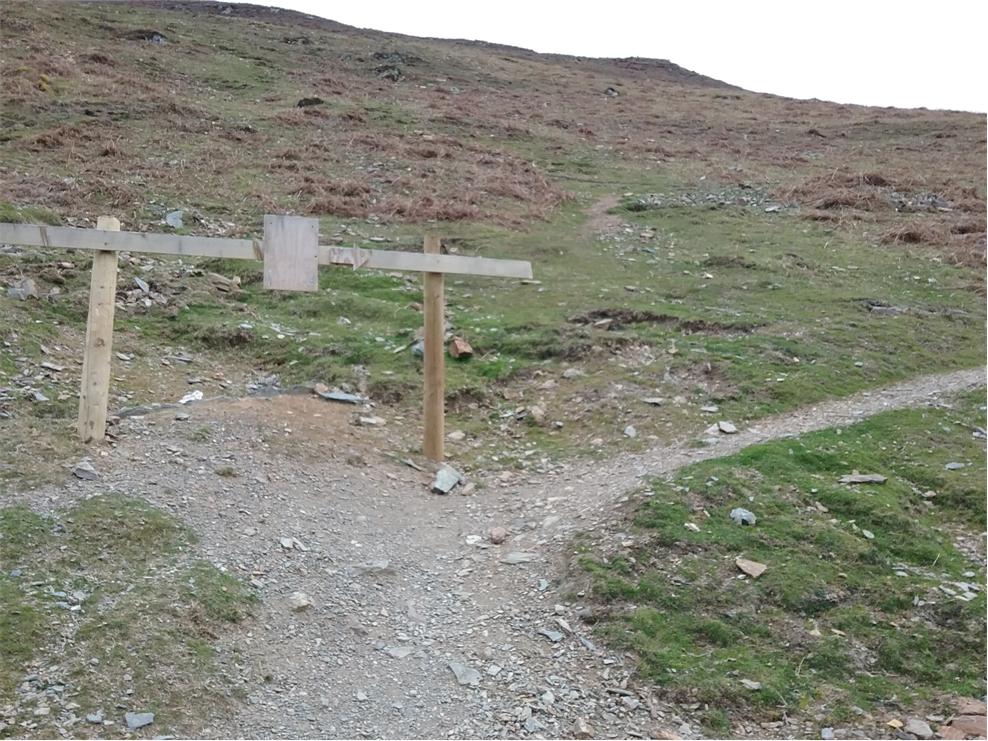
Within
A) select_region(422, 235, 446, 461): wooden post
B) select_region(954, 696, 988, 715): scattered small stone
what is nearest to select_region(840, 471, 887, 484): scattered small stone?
select_region(954, 696, 988, 715): scattered small stone

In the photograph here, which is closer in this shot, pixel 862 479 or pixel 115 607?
pixel 115 607

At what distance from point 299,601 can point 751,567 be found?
3647 millimetres

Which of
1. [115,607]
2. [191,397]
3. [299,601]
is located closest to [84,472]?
[115,607]

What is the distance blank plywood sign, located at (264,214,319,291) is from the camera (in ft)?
27.1

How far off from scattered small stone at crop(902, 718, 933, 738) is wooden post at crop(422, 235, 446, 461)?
5.38 meters

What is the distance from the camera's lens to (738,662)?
6156mm

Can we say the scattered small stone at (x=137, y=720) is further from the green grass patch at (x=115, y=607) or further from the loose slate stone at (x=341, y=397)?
the loose slate stone at (x=341, y=397)

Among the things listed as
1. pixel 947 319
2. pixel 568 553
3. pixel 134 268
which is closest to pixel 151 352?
pixel 134 268

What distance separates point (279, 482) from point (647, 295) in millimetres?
9611

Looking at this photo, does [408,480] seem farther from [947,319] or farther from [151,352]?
[947,319]

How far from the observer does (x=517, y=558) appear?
7.64 m

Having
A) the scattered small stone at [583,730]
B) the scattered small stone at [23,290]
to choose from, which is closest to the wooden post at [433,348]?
the scattered small stone at [583,730]

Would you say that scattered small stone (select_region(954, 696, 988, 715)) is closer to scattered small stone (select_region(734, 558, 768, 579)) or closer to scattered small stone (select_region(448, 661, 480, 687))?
scattered small stone (select_region(734, 558, 768, 579))

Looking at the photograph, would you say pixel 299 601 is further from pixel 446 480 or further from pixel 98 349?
pixel 98 349
